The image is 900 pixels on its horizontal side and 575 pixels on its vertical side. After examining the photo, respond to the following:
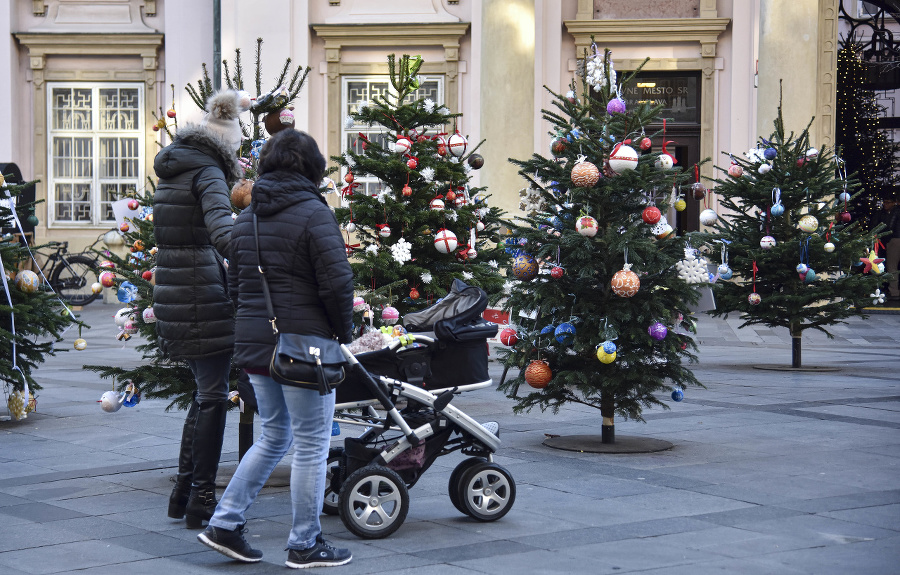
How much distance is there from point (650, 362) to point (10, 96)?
18.1 meters

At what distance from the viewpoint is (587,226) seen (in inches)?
308

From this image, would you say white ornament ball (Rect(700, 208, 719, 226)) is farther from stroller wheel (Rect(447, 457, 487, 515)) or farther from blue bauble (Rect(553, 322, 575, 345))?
stroller wheel (Rect(447, 457, 487, 515))

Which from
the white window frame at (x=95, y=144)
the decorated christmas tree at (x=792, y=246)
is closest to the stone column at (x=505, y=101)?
the decorated christmas tree at (x=792, y=246)

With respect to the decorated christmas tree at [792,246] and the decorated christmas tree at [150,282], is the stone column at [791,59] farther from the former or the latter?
the decorated christmas tree at [150,282]

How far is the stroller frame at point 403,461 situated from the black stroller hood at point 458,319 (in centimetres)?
11

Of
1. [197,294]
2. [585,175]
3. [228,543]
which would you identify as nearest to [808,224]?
[585,175]

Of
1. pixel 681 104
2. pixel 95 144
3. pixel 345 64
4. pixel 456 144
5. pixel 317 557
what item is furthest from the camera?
pixel 95 144

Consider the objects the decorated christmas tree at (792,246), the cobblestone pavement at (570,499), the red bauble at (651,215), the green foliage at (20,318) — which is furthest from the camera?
the decorated christmas tree at (792,246)

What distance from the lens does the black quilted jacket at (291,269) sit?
4.99 metres

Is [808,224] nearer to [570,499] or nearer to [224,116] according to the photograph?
[570,499]

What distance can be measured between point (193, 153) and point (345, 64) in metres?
16.6

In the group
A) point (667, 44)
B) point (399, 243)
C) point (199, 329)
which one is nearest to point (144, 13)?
point (667, 44)

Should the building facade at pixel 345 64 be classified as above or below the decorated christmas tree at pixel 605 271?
above

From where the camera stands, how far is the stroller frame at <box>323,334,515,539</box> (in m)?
5.63
